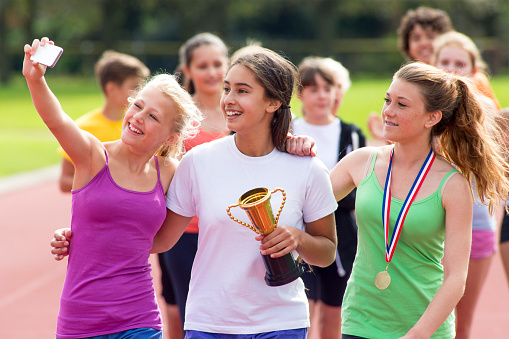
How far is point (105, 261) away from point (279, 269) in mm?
835

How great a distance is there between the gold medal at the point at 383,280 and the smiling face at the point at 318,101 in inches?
94.5

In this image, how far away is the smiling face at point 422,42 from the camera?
275 inches

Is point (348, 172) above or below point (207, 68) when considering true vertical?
below

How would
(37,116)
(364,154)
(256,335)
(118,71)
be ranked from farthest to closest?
(37,116), (118,71), (364,154), (256,335)

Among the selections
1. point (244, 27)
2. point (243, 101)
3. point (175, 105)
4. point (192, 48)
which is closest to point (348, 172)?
point (243, 101)

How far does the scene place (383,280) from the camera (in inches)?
138

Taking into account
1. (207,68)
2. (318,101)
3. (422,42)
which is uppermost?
(422,42)

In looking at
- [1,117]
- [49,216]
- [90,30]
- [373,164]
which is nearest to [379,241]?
[373,164]

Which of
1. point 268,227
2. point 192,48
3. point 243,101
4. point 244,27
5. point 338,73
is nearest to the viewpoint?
point 268,227

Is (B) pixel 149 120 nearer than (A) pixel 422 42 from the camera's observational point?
Yes

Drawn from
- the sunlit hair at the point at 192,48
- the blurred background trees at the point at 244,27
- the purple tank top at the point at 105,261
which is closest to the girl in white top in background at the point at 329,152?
the sunlit hair at the point at 192,48

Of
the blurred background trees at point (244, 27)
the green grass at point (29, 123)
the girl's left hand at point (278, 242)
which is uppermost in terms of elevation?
the blurred background trees at point (244, 27)

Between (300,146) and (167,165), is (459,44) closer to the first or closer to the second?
(300,146)

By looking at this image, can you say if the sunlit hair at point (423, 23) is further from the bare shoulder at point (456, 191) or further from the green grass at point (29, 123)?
the green grass at point (29, 123)
